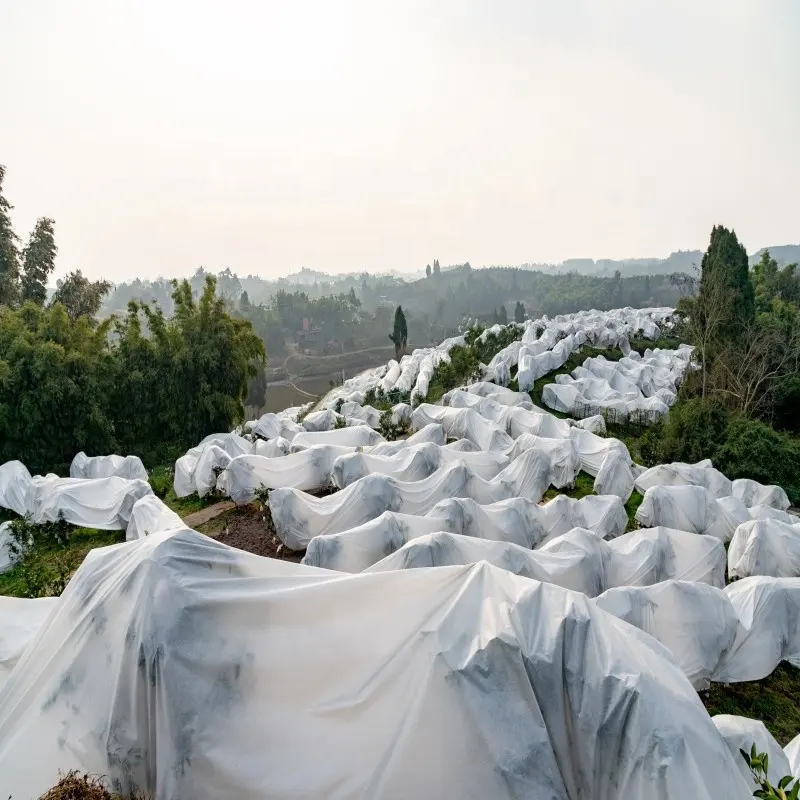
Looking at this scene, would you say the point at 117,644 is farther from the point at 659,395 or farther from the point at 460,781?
the point at 659,395

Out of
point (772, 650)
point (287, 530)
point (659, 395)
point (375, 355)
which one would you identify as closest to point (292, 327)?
point (375, 355)

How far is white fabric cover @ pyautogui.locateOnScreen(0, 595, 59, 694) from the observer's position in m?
5.72

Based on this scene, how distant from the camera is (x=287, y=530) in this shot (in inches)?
496

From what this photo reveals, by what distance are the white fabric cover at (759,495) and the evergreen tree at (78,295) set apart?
2629 cm

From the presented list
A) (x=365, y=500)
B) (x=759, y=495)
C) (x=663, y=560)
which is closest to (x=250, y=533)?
(x=365, y=500)

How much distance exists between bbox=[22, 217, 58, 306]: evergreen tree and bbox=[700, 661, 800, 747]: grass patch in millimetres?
27320

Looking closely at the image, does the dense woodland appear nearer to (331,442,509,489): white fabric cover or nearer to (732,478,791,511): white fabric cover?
(732,478,791,511): white fabric cover

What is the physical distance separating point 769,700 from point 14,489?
57.6 feet

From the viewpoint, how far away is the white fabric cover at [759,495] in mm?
15164

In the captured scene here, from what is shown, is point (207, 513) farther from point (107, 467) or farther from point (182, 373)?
point (182, 373)

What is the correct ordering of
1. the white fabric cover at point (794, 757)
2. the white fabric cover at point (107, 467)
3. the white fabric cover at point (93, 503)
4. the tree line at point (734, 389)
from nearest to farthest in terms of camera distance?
the white fabric cover at point (794, 757) → the white fabric cover at point (93, 503) → the white fabric cover at point (107, 467) → the tree line at point (734, 389)

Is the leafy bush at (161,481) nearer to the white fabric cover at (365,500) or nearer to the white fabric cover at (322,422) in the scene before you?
the white fabric cover at (322,422)

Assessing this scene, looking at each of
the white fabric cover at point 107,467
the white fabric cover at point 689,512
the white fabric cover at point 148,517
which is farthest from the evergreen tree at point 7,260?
the white fabric cover at point 689,512

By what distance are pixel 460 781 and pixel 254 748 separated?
57.3 inches
